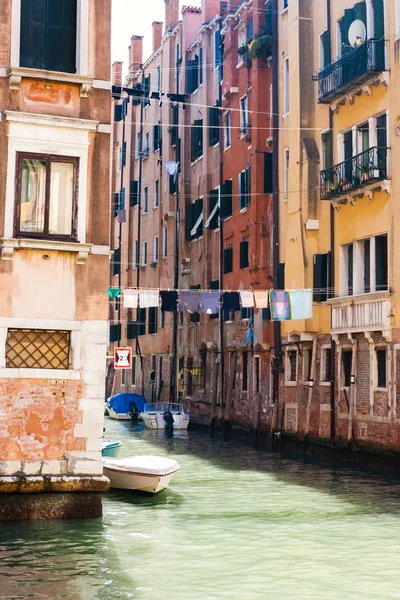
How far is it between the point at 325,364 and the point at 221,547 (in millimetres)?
16025

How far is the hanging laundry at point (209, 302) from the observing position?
2883cm

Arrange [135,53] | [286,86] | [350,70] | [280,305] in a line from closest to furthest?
[350,70] → [280,305] → [286,86] → [135,53]

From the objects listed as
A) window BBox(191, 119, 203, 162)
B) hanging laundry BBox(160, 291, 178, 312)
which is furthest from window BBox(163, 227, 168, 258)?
hanging laundry BBox(160, 291, 178, 312)

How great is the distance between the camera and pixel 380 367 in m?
25.5

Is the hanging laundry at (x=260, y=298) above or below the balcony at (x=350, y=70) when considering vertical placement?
below

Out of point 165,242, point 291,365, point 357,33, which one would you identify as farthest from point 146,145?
point 357,33

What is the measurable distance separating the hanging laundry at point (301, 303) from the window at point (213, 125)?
49.7 feet

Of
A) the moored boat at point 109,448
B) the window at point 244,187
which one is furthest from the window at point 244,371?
the moored boat at point 109,448

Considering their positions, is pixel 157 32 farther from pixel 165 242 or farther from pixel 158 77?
pixel 165 242

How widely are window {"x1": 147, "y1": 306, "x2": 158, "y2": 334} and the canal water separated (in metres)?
28.4

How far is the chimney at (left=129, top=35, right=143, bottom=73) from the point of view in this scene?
54906 millimetres

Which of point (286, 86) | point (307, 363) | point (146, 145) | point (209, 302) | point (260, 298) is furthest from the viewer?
point (146, 145)

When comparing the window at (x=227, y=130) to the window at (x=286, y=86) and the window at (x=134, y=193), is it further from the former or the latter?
the window at (x=134, y=193)

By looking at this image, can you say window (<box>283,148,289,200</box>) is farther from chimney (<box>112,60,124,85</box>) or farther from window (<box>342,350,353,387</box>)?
chimney (<box>112,60,124,85</box>)
